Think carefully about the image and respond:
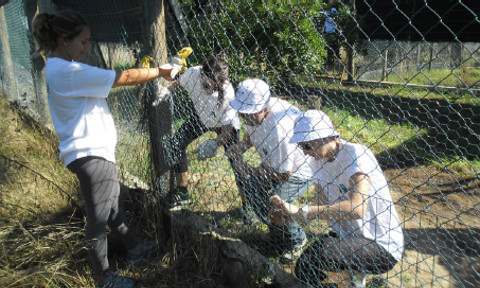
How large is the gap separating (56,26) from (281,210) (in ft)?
4.83

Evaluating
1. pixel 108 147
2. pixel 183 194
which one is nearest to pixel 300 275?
pixel 183 194

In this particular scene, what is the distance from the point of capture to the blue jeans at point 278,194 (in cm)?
238

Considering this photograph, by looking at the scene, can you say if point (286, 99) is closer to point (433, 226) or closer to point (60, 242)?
point (433, 226)

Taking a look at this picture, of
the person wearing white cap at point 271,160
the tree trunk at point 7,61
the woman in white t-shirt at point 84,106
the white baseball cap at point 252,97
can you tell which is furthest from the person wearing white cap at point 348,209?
the tree trunk at point 7,61

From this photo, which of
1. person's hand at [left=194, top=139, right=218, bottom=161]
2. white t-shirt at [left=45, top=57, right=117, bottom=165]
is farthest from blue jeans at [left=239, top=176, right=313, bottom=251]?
white t-shirt at [left=45, top=57, right=117, bottom=165]

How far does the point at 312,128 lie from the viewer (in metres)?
1.72

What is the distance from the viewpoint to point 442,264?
2.54 metres

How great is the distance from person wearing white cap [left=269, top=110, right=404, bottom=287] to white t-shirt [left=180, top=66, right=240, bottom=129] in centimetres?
103

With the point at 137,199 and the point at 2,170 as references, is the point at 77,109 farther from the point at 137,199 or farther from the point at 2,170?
the point at 2,170

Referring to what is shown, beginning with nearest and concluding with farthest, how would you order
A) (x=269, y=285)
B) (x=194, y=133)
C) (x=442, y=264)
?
1. (x=269, y=285)
2. (x=442, y=264)
3. (x=194, y=133)

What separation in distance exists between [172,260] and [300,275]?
2.57 feet

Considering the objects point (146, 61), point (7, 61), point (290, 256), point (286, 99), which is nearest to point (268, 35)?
point (146, 61)

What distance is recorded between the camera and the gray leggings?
1.88 m

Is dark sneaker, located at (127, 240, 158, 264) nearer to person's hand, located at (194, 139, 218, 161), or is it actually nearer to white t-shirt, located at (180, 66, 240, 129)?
person's hand, located at (194, 139, 218, 161)
